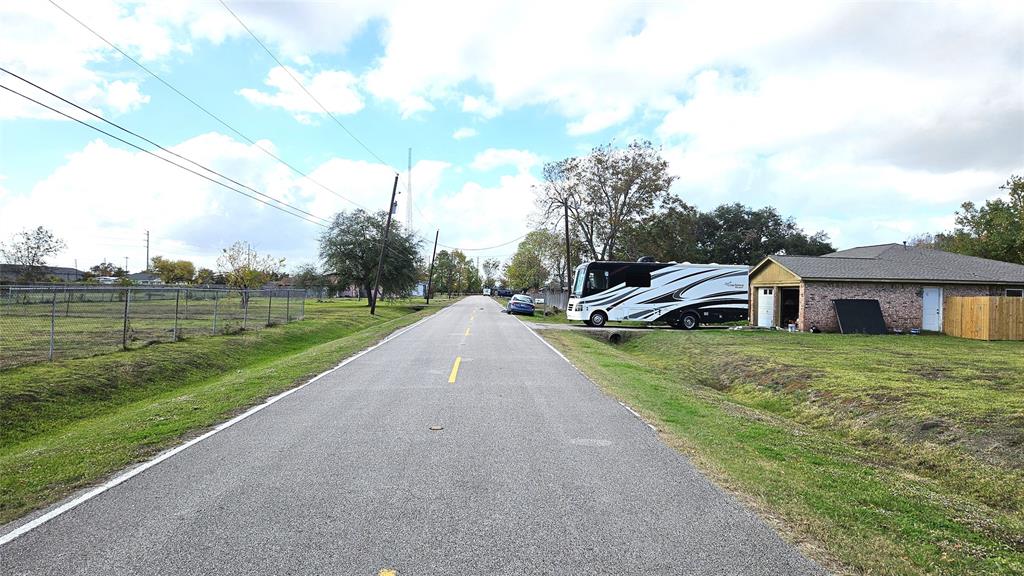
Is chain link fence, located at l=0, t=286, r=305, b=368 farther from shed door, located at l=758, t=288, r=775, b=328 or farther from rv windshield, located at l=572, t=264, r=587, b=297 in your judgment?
shed door, located at l=758, t=288, r=775, b=328

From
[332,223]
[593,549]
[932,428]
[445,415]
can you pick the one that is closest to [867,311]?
[932,428]

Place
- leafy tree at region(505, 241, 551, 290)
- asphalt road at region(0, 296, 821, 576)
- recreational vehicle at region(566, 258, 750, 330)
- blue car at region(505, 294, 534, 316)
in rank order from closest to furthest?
asphalt road at region(0, 296, 821, 576), recreational vehicle at region(566, 258, 750, 330), blue car at region(505, 294, 534, 316), leafy tree at region(505, 241, 551, 290)

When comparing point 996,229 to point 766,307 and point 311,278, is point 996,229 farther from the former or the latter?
point 311,278

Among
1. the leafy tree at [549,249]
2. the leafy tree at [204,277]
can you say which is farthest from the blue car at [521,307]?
the leafy tree at [204,277]

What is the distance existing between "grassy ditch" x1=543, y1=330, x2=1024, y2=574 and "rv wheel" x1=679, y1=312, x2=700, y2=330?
11.1 m

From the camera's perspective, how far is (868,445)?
8.10 m

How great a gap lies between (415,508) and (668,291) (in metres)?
23.9

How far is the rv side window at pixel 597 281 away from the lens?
2677cm

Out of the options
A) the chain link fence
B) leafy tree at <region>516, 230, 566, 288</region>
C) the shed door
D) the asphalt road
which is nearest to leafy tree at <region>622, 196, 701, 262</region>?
leafy tree at <region>516, 230, 566, 288</region>

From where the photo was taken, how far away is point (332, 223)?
50188mm

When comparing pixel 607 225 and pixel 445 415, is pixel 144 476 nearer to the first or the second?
pixel 445 415

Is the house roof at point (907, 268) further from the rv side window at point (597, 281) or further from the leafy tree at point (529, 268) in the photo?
the leafy tree at point (529, 268)

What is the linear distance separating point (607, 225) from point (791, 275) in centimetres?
1739

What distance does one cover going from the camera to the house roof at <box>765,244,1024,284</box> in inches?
981
